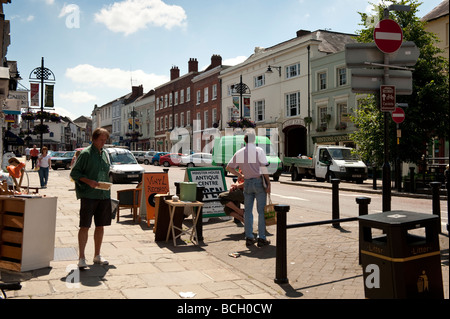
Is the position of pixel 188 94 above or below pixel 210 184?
above

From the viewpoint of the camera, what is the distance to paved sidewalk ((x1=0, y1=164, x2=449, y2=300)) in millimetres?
4656

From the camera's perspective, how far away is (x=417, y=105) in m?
19.2

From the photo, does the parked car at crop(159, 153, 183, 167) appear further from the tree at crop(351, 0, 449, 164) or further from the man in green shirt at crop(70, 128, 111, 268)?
the man in green shirt at crop(70, 128, 111, 268)

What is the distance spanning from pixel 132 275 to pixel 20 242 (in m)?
1.49

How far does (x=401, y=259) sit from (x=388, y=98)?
11.8ft

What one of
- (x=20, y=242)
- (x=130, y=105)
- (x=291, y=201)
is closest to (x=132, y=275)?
(x=20, y=242)

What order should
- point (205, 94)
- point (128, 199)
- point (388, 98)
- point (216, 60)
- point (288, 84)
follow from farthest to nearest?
point (216, 60), point (205, 94), point (288, 84), point (128, 199), point (388, 98)

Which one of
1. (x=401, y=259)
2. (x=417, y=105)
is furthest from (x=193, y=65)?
(x=401, y=259)

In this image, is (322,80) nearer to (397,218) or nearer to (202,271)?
(202,271)

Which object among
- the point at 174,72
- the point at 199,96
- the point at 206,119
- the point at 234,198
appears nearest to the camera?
the point at 234,198

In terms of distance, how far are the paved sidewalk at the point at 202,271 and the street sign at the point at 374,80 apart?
8.46 ft

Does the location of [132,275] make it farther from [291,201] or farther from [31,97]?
[31,97]

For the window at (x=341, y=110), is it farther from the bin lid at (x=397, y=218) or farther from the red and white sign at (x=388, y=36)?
the bin lid at (x=397, y=218)

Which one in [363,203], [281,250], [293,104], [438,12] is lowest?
[281,250]
